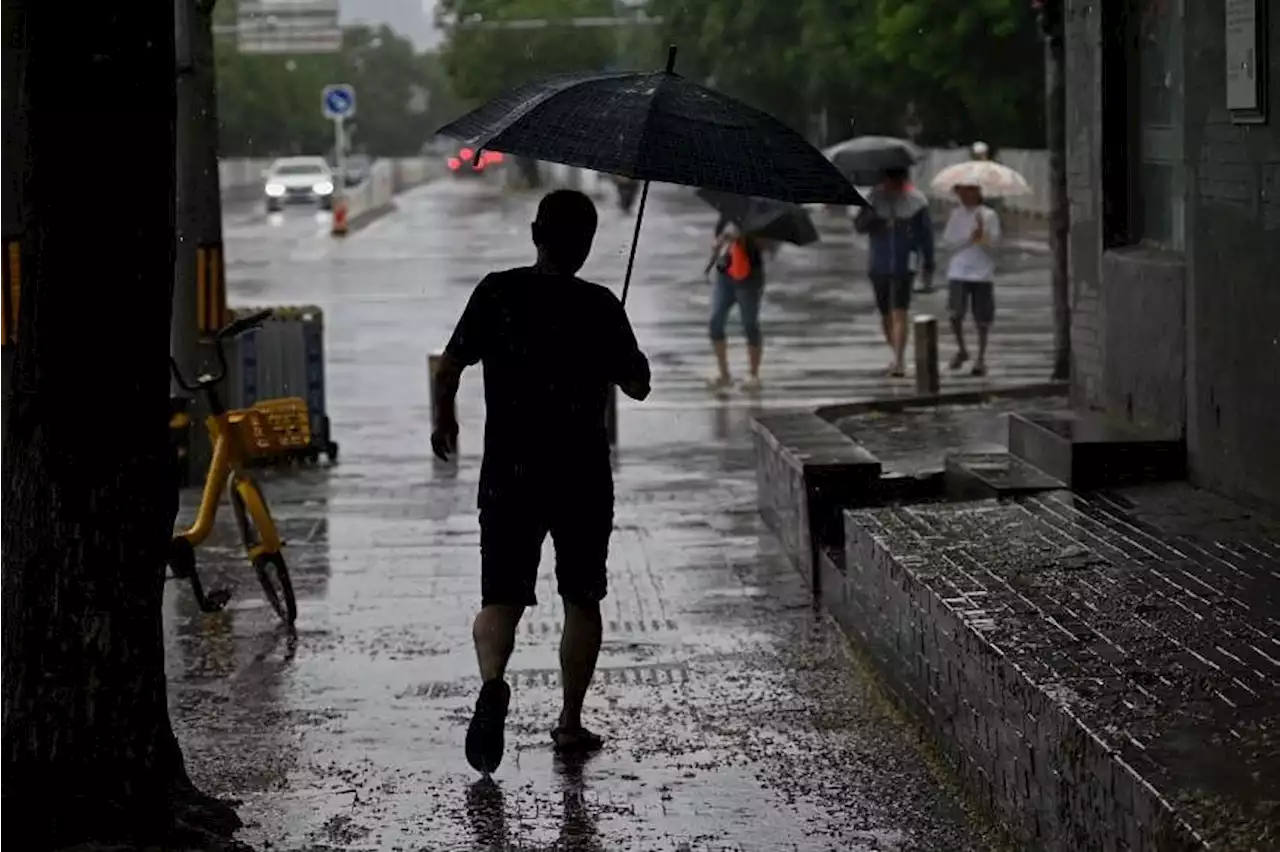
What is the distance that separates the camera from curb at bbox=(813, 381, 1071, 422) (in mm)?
15156

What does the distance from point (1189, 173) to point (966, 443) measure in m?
2.90

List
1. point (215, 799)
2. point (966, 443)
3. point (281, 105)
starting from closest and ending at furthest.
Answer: point (215, 799) → point (966, 443) → point (281, 105)

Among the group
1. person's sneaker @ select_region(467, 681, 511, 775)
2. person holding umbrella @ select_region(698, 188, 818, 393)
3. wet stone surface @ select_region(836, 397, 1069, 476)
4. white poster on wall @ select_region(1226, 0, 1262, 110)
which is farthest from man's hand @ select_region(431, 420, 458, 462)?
person holding umbrella @ select_region(698, 188, 818, 393)

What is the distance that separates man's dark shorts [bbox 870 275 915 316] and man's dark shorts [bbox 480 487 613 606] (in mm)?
13922

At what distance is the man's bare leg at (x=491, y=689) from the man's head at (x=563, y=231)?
1066 mm

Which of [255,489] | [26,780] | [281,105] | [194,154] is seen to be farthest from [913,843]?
[281,105]

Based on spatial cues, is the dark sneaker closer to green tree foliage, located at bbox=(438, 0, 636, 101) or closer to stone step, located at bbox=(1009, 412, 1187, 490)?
stone step, located at bbox=(1009, 412, 1187, 490)

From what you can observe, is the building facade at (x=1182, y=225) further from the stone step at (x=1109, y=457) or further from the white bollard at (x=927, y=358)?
the white bollard at (x=927, y=358)

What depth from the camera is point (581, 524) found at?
806cm

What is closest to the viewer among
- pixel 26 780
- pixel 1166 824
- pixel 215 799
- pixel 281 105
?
pixel 1166 824

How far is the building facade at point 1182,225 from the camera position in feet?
32.3

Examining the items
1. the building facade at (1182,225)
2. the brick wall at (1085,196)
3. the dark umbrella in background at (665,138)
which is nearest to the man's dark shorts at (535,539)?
the dark umbrella in background at (665,138)

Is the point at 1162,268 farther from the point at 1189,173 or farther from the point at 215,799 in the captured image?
the point at 215,799

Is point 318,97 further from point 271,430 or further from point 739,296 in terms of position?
point 271,430
